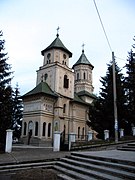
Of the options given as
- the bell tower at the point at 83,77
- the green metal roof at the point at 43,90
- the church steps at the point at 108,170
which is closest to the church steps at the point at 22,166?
the church steps at the point at 108,170

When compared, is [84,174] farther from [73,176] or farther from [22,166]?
[22,166]

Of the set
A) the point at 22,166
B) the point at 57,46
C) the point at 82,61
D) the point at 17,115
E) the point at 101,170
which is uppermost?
the point at 82,61

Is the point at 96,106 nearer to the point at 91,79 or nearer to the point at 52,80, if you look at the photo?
the point at 52,80

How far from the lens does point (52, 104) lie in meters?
36.6

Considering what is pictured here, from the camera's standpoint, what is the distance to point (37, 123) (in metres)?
34.3

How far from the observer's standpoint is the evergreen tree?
2597 cm

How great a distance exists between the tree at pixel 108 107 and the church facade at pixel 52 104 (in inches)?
264

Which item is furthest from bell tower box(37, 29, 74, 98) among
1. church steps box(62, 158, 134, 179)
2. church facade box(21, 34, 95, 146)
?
church steps box(62, 158, 134, 179)

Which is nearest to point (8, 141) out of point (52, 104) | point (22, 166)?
point (22, 166)

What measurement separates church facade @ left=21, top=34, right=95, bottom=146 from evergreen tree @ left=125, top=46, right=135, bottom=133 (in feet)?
34.2

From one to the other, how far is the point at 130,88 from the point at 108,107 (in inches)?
197

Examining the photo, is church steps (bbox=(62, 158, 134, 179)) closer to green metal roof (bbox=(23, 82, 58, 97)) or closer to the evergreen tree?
the evergreen tree

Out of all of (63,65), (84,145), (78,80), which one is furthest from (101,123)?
(78,80)

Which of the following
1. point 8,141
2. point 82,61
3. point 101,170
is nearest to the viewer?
point 101,170
